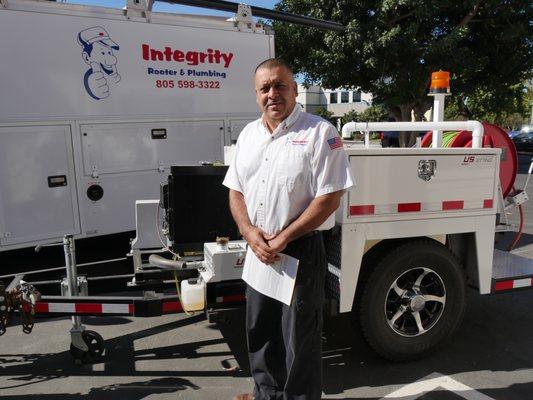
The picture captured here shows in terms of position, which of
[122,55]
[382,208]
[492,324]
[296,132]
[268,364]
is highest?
[122,55]

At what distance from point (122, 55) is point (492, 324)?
4.32 meters

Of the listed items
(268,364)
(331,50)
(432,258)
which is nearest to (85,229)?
(268,364)

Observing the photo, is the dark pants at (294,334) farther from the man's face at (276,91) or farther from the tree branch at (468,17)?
the tree branch at (468,17)

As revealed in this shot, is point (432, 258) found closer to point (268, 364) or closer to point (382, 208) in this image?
point (382, 208)

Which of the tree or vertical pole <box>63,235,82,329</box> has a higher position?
the tree

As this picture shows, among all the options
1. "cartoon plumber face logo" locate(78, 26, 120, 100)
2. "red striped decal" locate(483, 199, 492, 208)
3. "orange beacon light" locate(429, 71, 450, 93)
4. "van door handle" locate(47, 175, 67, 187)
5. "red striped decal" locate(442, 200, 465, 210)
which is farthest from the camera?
"cartoon plumber face logo" locate(78, 26, 120, 100)

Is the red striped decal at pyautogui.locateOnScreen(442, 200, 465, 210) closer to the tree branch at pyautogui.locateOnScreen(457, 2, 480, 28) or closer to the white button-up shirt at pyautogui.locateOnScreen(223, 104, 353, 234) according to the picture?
the white button-up shirt at pyautogui.locateOnScreen(223, 104, 353, 234)

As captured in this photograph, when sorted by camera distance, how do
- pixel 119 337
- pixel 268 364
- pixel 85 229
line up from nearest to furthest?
pixel 268 364 → pixel 119 337 → pixel 85 229

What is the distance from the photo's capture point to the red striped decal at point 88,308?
3.26 meters

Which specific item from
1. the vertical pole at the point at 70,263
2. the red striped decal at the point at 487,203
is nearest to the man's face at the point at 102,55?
the vertical pole at the point at 70,263

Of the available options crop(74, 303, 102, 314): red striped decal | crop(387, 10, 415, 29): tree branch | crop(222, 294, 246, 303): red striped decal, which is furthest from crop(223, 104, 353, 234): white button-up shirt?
crop(387, 10, 415, 29): tree branch

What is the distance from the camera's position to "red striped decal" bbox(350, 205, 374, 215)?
10.1 feet

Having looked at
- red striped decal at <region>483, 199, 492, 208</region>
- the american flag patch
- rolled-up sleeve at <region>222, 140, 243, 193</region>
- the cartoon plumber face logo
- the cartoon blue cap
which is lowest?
red striped decal at <region>483, 199, 492, 208</region>

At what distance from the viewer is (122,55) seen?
479 cm
